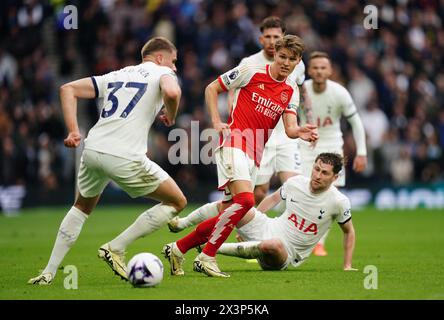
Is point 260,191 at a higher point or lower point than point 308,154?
lower

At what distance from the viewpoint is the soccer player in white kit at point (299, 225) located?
32.7ft

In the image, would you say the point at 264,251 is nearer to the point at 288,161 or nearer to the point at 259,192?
the point at 259,192

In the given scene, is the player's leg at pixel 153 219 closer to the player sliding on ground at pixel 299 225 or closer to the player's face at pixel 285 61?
the player sliding on ground at pixel 299 225

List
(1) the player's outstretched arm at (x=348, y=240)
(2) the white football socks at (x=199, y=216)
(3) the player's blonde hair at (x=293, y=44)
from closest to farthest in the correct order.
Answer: (3) the player's blonde hair at (x=293, y=44) < (1) the player's outstretched arm at (x=348, y=240) < (2) the white football socks at (x=199, y=216)

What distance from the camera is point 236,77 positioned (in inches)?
390

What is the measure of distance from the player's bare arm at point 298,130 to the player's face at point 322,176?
48 cm

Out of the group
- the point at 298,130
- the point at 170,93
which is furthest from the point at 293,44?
the point at 170,93

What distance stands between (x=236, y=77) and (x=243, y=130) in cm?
57

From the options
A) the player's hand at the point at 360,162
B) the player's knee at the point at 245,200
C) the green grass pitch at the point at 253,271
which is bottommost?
the green grass pitch at the point at 253,271

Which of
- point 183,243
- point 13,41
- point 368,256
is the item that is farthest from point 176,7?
point 183,243

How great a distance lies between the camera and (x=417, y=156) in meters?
22.7

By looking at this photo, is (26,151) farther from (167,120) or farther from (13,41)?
(167,120)

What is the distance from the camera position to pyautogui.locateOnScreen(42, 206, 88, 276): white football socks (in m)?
9.03

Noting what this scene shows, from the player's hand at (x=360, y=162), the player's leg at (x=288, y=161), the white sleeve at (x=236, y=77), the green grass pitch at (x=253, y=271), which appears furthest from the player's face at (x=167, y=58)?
the player's hand at (x=360, y=162)
